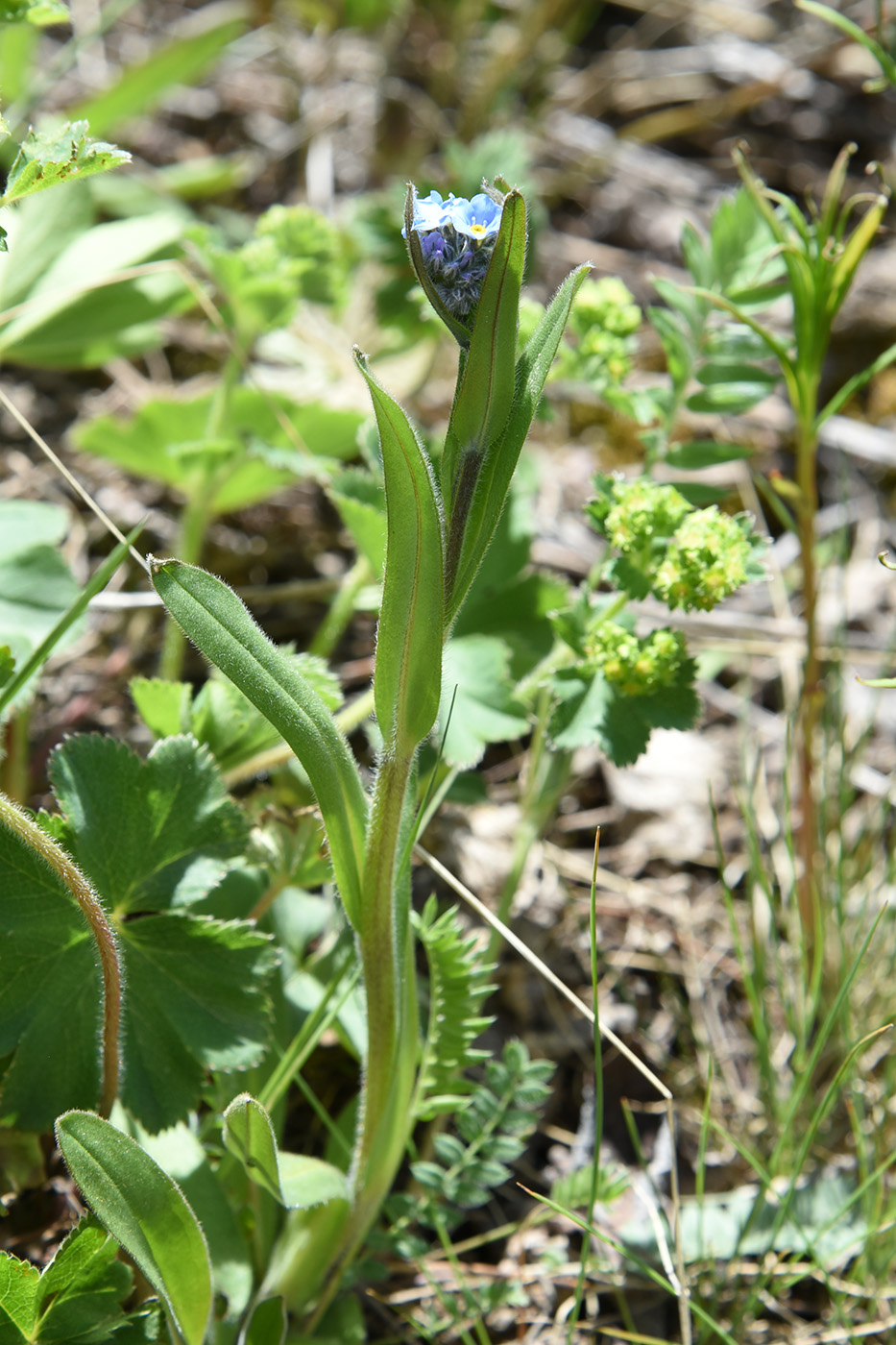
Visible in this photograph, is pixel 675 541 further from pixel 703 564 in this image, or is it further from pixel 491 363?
pixel 491 363

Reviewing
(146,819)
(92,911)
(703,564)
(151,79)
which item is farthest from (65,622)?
(151,79)

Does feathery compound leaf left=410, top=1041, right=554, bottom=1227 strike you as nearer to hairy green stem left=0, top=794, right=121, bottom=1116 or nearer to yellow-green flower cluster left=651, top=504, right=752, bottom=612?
hairy green stem left=0, top=794, right=121, bottom=1116

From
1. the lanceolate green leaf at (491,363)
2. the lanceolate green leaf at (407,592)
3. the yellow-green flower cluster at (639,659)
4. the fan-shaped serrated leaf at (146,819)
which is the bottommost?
the fan-shaped serrated leaf at (146,819)

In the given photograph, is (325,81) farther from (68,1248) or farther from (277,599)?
(68,1248)

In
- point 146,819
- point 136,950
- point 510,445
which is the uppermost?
point 510,445

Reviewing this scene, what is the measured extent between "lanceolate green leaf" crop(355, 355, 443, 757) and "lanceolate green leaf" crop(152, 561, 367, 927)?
0.08 m

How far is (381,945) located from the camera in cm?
137

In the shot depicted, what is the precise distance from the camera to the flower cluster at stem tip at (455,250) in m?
1.13

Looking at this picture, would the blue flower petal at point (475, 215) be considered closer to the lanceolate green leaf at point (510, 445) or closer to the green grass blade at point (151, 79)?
the lanceolate green leaf at point (510, 445)

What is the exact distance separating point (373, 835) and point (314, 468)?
1.14 metres

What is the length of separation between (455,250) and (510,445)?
0.70 feet

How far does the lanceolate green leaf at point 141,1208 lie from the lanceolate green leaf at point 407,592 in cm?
55

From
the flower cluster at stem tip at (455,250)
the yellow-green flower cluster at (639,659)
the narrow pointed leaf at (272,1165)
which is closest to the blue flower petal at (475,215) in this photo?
the flower cluster at stem tip at (455,250)

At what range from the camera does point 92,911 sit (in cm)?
131
